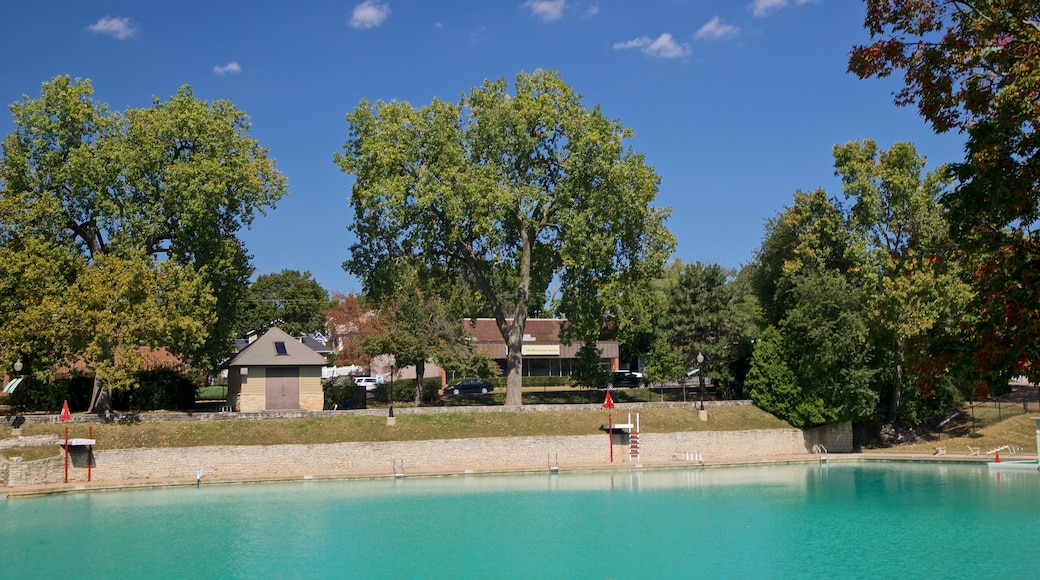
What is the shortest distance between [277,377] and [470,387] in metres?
15.3

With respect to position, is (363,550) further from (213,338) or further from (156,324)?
(213,338)

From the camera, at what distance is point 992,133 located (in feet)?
37.1

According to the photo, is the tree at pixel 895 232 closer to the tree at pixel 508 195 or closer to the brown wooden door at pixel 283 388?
the tree at pixel 508 195

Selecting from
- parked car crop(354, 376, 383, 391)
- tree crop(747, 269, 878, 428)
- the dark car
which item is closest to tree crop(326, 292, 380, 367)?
parked car crop(354, 376, 383, 391)

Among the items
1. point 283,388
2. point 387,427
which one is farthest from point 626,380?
point 283,388

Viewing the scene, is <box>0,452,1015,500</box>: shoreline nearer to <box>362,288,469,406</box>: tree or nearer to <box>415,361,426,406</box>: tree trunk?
<box>415,361,426,406</box>: tree trunk

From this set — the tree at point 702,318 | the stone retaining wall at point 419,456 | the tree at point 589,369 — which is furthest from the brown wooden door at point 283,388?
the tree at point 702,318

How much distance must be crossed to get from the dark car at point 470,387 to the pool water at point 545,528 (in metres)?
18.7

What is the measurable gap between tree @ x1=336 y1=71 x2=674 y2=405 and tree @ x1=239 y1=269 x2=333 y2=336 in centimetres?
3335

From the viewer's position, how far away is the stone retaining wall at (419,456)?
33.4 metres

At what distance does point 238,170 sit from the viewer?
39969 mm

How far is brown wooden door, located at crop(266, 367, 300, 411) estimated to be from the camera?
42000 millimetres

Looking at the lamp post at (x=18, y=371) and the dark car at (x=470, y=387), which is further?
the dark car at (x=470, y=387)

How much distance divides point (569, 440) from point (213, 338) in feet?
58.7
